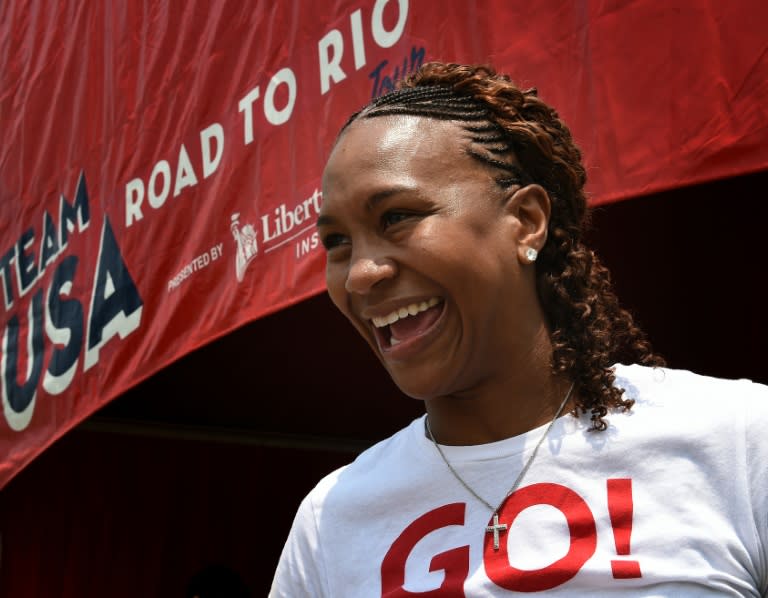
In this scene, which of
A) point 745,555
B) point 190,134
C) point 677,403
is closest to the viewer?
point 745,555

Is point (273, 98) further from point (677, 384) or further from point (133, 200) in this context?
point (677, 384)

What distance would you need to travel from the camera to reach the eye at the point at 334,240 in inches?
53.3

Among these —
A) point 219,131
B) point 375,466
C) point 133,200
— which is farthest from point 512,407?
point 133,200

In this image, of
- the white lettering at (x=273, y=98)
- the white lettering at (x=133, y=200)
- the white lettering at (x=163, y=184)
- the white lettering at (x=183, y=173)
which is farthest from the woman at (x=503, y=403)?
the white lettering at (x=133, y=200)

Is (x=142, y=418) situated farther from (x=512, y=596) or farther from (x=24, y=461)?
(x=512, y=596)

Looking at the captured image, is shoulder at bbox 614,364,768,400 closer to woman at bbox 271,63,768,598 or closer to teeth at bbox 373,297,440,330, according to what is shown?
woman at bbox 271,63,768,598

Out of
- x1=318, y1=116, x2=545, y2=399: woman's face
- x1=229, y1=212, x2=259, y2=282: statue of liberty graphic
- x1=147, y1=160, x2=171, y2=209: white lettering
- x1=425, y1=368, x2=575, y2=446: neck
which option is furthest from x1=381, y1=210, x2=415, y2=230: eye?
x1=147, y1=160, x2=171, y2=209: white lettering

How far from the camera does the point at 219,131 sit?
3.29m

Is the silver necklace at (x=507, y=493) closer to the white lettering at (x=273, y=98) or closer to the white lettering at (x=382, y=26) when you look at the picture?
the white lettering at (x=382, y=26)

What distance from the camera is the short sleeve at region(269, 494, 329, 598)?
1388 millimetres

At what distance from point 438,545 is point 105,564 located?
4147 millimetres

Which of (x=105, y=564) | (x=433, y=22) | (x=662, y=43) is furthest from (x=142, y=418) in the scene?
(x=662, y=43)

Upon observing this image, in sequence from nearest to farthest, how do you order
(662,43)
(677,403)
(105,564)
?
1. (677,403)
2. (662,43)
3. (105,564)

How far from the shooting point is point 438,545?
4.17 feet
